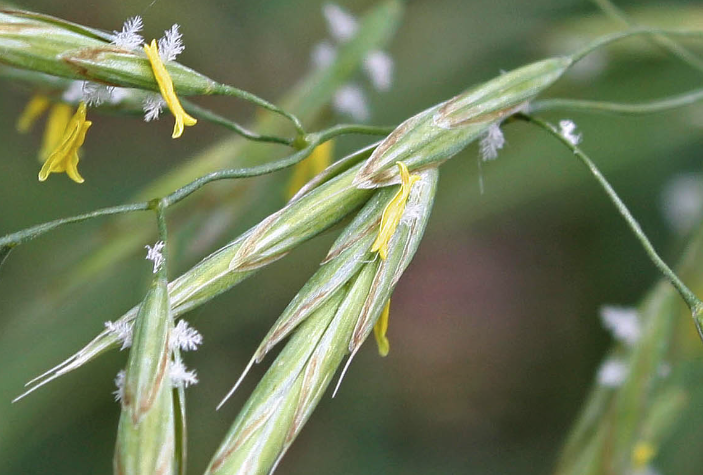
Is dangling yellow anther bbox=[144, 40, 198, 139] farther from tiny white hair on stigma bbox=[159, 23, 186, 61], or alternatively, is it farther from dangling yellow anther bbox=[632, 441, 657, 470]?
dangling yellow anther bbox=[632, 441, 657, 470]

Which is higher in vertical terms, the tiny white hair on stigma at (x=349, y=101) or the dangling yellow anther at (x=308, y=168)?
the tiny white hair on stigma at (x=349, y=101)

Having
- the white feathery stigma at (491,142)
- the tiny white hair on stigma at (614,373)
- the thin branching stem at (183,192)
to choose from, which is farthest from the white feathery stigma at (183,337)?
the tiny white hair on stigma at (614,373)

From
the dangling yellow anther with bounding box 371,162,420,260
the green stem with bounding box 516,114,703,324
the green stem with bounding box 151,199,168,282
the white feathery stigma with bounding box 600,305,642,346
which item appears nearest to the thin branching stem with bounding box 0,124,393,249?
the green stem with bounding box 151,199,168,282

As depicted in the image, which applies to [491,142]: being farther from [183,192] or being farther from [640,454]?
[640,454]

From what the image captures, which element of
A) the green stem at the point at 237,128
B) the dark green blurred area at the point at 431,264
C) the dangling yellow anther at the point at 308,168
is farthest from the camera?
the dark green blurred area at the point at 431,264

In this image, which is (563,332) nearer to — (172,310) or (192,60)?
(192,60)

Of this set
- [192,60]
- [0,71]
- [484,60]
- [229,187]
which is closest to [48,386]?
[229,187]

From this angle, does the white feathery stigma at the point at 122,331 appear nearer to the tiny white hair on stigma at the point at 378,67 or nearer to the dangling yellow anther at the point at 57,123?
the dangling yellow anther at the point at 57,123

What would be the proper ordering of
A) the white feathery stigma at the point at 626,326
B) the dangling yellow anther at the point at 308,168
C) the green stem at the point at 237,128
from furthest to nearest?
the white feathery stigma at the point at 626,326 → the dangling yellow anther at the point at 308,168 → the green stem at the point at 237,128
